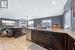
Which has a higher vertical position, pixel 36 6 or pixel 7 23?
pixel 36 6

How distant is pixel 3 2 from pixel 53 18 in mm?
13634

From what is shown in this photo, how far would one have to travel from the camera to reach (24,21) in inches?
1148

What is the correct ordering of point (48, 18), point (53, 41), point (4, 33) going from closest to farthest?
1. point (53, 41)
2. point (4, 33)
3. point (48, 18)

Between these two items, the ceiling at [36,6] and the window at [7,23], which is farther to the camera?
the window at [7,23]

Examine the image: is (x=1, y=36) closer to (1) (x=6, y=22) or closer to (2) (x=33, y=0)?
(2) (x=33, y=0)

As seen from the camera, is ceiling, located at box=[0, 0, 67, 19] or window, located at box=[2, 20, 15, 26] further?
window, located at box=[2, 20, 15, 26]

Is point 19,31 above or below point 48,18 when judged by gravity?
below

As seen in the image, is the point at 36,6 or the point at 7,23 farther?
the point at 7,23

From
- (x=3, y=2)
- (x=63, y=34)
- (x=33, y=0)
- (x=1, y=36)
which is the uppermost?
(x=33, y=0)

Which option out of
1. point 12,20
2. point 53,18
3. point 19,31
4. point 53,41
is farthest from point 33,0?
point 12,20

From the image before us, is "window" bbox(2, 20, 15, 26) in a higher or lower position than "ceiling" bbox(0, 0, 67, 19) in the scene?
lower

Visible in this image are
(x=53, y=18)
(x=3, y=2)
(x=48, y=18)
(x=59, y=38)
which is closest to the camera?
(x=59, y=38)

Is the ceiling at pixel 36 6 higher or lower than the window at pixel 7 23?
higher

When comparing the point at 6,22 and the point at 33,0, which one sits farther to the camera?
the point at 6,22
